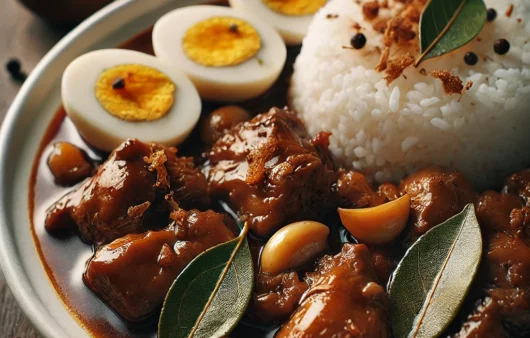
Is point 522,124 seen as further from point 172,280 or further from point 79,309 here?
point 79,309

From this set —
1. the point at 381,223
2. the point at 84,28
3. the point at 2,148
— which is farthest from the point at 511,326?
the point at 84,28

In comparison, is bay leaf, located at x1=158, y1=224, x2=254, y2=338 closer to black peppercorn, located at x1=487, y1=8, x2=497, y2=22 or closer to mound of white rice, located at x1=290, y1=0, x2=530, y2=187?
mound of white rice, located at x1=290, y1=0, x2=530, y2=187

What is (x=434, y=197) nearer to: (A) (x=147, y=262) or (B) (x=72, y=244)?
(A) (x=147, y=262)

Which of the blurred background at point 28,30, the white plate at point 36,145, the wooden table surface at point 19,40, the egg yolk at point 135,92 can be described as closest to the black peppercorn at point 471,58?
the egg yolk at point 135,92

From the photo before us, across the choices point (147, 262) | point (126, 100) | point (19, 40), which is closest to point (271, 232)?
point (147, 262)

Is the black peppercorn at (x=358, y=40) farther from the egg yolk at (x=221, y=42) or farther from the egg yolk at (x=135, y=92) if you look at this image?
the egg yolk at (x=135, y=92)

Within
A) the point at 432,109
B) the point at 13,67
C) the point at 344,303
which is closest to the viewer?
the point at 344,303

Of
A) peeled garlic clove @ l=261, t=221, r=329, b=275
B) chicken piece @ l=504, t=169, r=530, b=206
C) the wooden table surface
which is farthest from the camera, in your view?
the wooden table surface

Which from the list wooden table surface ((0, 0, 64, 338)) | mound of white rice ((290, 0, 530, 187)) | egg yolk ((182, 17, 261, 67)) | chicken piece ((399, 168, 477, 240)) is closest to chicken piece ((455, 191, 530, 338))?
chicken piece ((399, 168, 477, 240))
